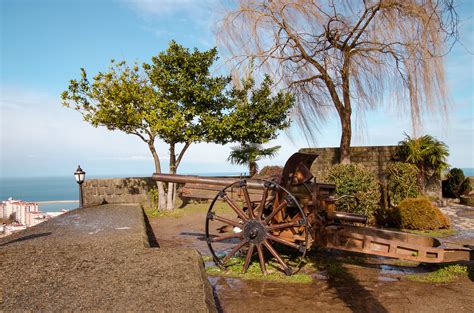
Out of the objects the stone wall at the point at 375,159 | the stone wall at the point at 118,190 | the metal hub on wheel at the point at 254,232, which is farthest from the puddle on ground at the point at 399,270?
the stone wall at the point at 118,190

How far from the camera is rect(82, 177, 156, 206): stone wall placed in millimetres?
18109

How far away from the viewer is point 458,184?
17.5 metres

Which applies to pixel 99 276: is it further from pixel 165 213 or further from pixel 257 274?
pixel 165 213

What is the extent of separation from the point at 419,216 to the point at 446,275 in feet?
17.6

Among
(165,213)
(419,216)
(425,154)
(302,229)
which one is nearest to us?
(302,229)

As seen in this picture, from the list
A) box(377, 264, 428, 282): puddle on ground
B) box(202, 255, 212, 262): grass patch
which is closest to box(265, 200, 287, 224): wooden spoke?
box(202, 255, 212, 262): grass patch

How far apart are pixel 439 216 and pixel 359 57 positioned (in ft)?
20.3

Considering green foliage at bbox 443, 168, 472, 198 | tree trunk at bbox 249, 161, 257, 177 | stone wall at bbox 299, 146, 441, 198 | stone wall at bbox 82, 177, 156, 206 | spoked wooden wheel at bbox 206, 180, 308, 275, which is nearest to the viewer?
spoked wooden wheel at bbox 206, 180, 308, 275

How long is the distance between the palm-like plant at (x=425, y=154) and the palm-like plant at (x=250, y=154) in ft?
21.3

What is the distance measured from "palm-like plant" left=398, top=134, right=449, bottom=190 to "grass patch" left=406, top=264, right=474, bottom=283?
8.82 metres

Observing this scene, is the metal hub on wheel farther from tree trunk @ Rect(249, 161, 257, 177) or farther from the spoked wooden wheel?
tree trunk @ Rect(249, 161, 257, 177)

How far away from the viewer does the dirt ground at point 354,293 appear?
4.93 m

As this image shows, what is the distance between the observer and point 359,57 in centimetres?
1372

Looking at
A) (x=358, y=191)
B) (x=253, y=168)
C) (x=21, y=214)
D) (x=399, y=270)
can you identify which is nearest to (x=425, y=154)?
(x=358, y=191)
